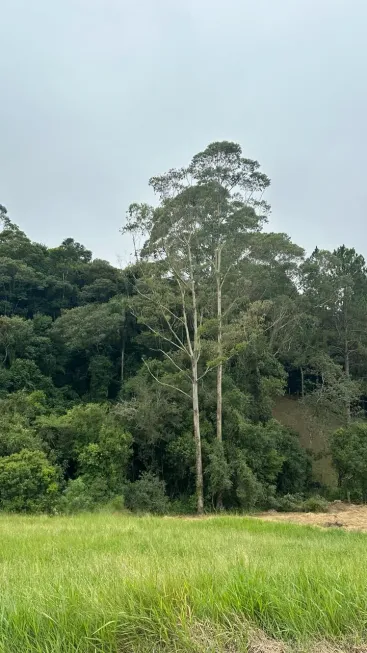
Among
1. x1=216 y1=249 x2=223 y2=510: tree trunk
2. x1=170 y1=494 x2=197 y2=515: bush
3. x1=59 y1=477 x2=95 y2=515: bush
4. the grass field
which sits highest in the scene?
x1=216 y1=249 x2=223 y2=510: tree trunk

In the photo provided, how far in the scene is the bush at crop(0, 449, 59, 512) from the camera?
17.7 meters

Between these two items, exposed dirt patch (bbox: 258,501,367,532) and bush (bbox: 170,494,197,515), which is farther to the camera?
bush (bbox: 170,494,197,515)

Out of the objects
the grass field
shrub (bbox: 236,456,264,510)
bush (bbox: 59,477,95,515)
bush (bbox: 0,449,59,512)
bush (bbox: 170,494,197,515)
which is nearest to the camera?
the grass field

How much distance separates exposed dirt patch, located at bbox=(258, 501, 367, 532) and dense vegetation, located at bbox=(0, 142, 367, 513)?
11.6ft

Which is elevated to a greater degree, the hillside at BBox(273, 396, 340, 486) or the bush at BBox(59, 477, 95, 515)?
the hillside at BBox(273, 396, 340, 486)

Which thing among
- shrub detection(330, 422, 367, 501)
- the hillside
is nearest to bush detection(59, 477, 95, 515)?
shrub detection(330, 422, 367, 501)

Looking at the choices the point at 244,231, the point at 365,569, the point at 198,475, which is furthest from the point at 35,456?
the point at 365,569

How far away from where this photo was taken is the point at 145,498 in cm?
2077

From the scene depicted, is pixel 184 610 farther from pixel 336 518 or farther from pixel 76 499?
pixel 76 499

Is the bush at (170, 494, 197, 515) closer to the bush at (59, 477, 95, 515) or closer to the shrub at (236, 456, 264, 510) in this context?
the shrub at (236, 456, 264, 510)

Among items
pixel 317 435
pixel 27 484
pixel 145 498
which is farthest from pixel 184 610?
pixel 317 435

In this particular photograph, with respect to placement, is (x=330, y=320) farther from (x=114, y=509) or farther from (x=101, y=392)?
(x=114, y=509)

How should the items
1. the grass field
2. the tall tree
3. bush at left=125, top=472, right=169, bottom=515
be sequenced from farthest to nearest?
1. the tall tree
2. bush at left=125, top=472, right=169, bottom=515
3. the grass field

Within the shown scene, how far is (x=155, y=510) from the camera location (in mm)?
20938
